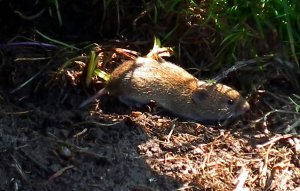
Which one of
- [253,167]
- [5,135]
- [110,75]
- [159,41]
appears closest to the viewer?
[5,135]

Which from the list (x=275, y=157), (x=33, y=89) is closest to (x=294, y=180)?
(x=275, y=157)

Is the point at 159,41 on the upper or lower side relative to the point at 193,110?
upper

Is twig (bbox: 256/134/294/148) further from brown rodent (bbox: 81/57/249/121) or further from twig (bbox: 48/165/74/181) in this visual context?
twig (bbox: 48/165/74/181)

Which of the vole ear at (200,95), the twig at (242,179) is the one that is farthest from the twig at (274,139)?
the vole ear at (200,95)

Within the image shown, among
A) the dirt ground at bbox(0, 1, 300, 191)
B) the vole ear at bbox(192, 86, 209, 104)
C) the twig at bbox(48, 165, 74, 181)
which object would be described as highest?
the vole ear at bbox(192, 86, 209, 104)

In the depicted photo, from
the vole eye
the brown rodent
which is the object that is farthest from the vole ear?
the vole eye

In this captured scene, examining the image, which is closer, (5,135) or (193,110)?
(5,135)

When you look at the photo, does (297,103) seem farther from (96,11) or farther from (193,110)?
(96,11)

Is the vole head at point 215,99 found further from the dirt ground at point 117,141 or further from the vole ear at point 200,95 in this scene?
the dirt ground at point 117,141
